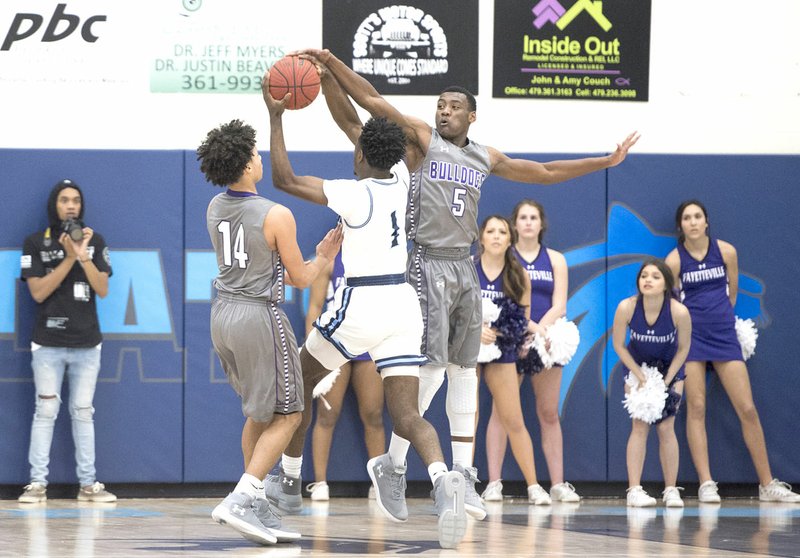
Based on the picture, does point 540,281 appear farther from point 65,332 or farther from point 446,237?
point 65,332

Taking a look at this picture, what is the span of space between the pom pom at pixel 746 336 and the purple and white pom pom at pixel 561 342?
1.42 metres

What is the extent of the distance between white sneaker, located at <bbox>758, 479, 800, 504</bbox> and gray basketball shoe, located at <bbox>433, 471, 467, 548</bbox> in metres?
4.69

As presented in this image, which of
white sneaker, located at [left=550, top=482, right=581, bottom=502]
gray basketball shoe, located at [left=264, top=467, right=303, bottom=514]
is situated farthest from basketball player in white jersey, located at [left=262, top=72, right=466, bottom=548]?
white sneaker, located at [left=550, top=482, right=581, bottom=502]

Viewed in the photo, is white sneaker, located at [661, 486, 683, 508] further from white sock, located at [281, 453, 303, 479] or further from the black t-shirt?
the black t-shirt

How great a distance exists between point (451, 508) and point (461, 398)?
1.27 meters

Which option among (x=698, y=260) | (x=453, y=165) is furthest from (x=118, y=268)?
(x=698, y=260)

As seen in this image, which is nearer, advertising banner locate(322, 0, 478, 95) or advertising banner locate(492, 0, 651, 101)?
advertising banner locate(322, 0, 478, 95)

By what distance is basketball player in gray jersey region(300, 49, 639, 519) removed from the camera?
23.8 feet

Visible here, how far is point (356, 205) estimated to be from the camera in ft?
21.9

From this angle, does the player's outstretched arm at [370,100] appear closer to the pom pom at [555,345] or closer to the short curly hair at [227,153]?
the short curly hair at [227,153]

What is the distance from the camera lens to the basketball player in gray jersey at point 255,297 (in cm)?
651

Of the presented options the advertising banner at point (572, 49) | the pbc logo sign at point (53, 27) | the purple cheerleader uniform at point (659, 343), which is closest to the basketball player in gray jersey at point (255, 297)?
the purple cheerleader uniform at point (659, 343)

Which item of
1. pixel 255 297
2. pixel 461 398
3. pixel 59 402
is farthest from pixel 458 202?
pixel 59 402

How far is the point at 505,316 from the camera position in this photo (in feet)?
32.3
